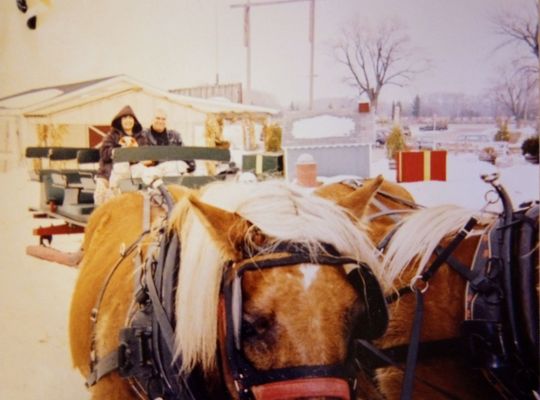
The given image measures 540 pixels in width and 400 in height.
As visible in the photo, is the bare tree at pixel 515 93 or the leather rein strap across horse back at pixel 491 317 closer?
the leather rein strap across horse back at pixel 491 317

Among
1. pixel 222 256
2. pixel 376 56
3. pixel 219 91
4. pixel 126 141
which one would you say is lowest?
pixel 222 256

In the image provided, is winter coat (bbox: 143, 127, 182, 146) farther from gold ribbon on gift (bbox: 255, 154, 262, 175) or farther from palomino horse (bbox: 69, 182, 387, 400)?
palomino horse (bbox: 69, 182, 387, 400)

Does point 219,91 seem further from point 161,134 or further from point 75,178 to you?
point 75,178

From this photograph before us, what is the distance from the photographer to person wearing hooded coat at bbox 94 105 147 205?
1945mm

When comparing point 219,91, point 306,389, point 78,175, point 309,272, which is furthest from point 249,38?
point 306,389

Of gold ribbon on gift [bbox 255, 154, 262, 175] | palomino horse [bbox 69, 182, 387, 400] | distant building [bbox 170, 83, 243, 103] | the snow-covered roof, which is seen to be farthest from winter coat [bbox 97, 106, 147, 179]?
palomino horse [bbox 69, 182, 387, 400]

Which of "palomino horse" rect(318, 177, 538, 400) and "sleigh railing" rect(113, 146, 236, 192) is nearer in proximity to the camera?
"palomino horse" rect(318, 177, 538, 400)

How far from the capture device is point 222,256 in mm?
817

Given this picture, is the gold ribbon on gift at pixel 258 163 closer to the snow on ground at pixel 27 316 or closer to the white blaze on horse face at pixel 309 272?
the snow on ground at pixel 27 316

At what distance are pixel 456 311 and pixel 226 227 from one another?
617 millimetres

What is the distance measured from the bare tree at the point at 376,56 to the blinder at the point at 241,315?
1189 mm

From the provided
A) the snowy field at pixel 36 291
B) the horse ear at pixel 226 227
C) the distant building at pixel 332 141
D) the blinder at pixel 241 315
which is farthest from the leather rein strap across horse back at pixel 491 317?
the distant building at pixel 332 141

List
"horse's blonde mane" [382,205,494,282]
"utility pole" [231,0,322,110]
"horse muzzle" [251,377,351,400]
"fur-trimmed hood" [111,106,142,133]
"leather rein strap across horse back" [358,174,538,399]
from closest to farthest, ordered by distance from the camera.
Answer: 1. "horse muzzle" [251,377,351,400]
2. "leather rein strap across horse back" [358,174,538,399]
3. "horse's blonde mane" [382,205,494,282]
4. "utility pole" [231,0,322,110]
5. "fur-trimmed hood" [111,106,142,133]

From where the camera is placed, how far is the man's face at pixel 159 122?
79.7 inches
